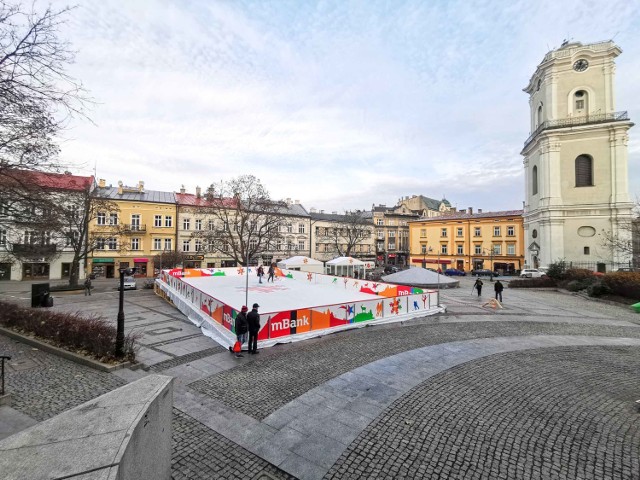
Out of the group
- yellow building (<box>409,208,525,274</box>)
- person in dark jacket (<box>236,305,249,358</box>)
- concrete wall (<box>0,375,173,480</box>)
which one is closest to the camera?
concrete wall (<box>0,375,173,480</box>)

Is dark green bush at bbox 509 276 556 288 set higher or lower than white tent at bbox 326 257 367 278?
lower

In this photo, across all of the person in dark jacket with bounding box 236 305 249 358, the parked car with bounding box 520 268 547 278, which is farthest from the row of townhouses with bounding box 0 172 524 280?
the person in dark jacket with bounding box 236 305 249 358

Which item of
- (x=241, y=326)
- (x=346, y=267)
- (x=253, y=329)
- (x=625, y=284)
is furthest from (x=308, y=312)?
(x=346, y=267)

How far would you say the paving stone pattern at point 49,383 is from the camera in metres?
6.55

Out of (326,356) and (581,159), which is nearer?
(326,356)

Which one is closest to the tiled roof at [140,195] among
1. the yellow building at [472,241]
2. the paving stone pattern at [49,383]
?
the paving stone pattern at [49,383]

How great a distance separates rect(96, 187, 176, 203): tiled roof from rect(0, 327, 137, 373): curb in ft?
114

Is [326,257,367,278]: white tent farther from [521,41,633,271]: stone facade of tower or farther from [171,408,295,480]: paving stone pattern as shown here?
[171,408,295,480]: paving stone pattern

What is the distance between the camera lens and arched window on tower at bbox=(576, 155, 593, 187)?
34.6 metres

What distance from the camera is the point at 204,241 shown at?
45.9m

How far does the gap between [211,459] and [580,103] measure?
47855 mm

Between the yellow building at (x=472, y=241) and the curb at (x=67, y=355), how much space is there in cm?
4849

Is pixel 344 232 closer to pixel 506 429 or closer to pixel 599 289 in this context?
Result: pixel 599 289

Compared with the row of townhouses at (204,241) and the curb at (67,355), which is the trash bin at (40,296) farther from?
the row of townhouses at (204,241)
